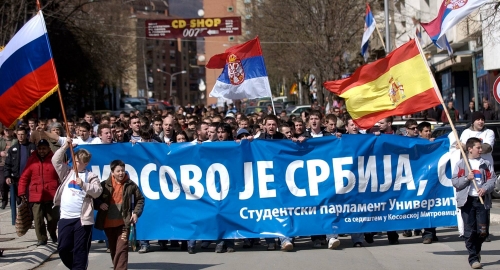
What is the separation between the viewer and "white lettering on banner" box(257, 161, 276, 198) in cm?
→ 1132

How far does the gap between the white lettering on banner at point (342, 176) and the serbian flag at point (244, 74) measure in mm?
4596

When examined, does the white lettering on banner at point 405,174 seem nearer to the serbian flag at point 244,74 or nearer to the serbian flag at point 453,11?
the serbian flag at point 453,11

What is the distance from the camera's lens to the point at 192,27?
4503cm

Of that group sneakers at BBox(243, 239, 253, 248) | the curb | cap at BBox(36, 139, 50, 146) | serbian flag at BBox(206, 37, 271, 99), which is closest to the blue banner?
sneakers at BBox(243, 239, 253, 248)

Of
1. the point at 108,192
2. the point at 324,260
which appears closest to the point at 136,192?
the point at 108,192

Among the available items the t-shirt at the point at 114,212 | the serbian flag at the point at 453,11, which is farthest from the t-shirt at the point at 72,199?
the serbian flag at the point at 453,11

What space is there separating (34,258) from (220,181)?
2.72 meters

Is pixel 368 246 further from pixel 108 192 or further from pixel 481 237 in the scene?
pixel 108 192

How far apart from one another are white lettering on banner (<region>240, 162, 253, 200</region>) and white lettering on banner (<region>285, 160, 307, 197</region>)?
1.66 feet

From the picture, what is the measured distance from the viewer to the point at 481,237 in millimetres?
9391

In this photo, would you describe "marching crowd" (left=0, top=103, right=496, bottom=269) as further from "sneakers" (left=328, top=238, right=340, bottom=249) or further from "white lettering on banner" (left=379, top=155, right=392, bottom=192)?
"white lettering on banner" (left=379, top=155, right=392, bottom=192)

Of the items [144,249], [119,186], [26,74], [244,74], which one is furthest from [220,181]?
[244,74]

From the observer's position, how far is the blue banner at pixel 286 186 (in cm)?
1128

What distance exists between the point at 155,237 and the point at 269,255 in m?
1.66
